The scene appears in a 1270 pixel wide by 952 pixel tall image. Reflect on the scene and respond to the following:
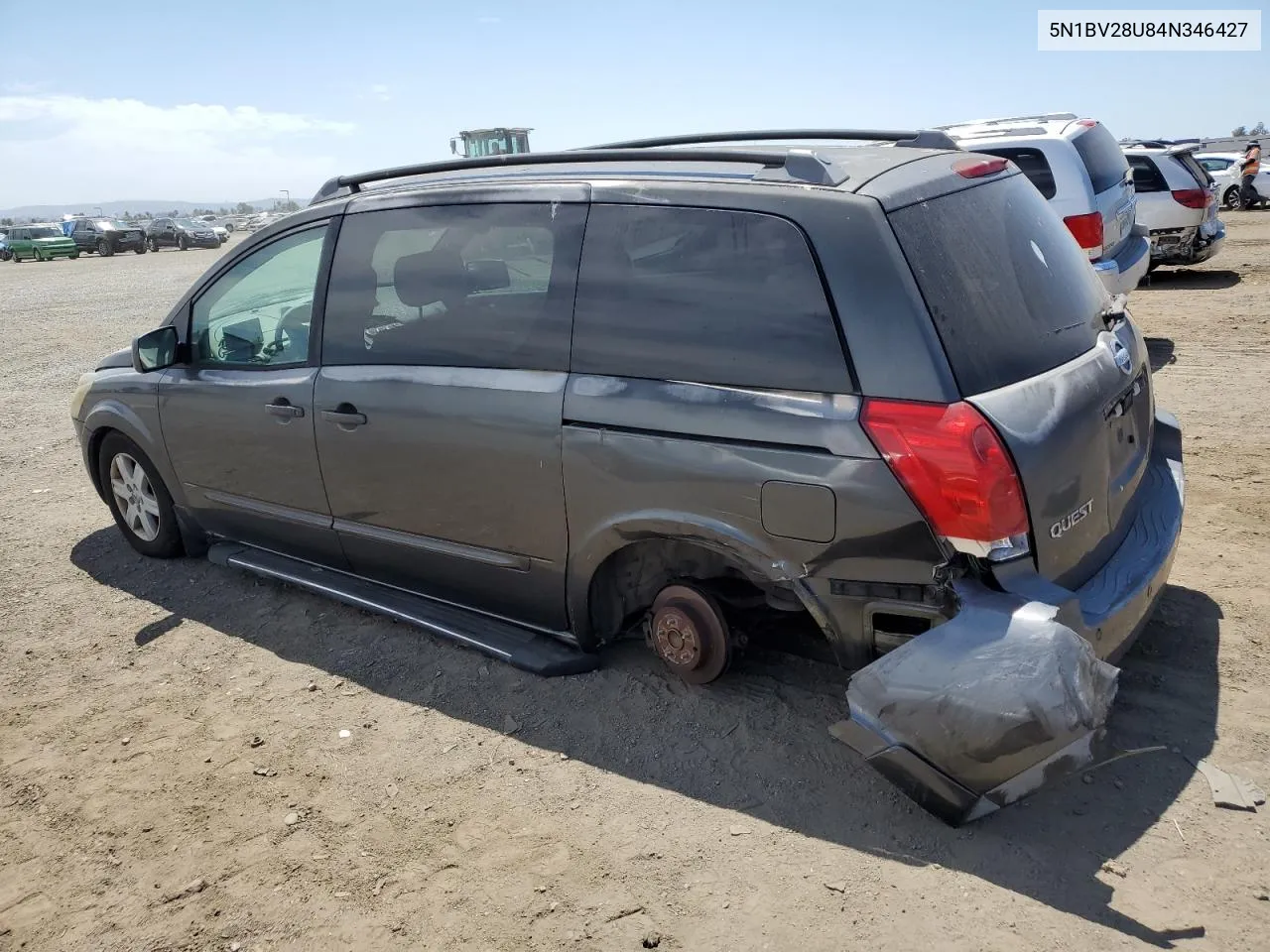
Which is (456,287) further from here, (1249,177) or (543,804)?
(1249,177)

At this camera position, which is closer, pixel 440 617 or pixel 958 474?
pixel 958 474

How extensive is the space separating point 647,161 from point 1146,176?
1165 centimetres

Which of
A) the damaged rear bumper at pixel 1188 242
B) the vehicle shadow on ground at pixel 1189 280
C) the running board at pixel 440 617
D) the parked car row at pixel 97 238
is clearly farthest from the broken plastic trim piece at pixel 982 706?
the parked car row at pixel 97 238

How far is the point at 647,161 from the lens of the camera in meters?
3.52

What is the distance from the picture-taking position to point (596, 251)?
11.1 feet

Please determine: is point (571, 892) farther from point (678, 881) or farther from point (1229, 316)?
point (1229, 316)

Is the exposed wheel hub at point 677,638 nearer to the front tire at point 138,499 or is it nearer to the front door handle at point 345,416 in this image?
the front door handle at point 345,416

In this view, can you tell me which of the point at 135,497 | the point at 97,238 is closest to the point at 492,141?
the point at 97,238

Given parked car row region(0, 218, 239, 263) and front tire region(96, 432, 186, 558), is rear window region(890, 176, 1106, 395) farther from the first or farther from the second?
parked car row region(0, 218, 239, 263)

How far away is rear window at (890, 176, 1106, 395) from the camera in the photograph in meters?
2.85

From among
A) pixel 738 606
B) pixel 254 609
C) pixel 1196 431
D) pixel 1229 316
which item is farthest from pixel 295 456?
pixel 1229 316

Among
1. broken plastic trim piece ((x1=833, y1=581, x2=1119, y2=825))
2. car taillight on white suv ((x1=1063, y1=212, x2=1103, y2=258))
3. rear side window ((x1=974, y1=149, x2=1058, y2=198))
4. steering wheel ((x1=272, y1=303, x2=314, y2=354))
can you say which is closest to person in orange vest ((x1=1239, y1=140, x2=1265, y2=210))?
rear side window ((x1=974, y1=149, x2=1058, y2=198))

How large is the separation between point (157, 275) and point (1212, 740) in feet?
95.2

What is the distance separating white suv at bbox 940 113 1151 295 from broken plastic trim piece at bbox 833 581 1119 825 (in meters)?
5.56
